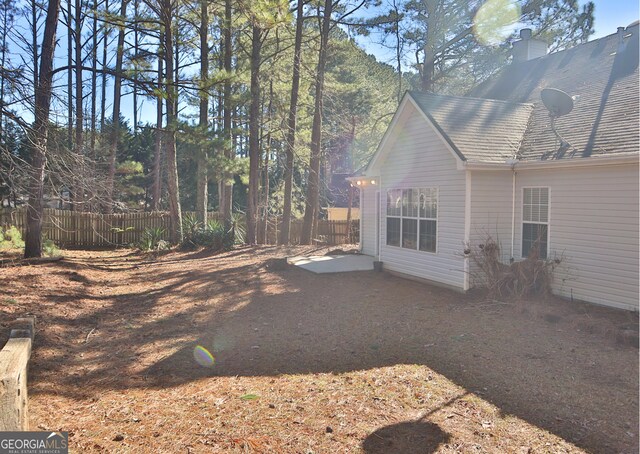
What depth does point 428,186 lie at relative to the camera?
9.89 m

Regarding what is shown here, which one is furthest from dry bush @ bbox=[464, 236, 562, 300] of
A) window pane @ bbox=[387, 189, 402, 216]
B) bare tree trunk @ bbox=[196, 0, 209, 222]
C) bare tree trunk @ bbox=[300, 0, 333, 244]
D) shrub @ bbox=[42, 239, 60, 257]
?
shrub @ bbox=[42, 239, 60, 257]

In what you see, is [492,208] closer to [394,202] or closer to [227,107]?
[394,202]

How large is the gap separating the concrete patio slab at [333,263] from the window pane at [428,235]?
6.71 ft

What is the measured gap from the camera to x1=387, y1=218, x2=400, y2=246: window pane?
11.1 m

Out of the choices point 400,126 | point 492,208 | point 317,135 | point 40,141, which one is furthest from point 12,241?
point 492,208

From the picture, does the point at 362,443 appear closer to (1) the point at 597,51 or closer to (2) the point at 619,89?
(2) the point at 619,89

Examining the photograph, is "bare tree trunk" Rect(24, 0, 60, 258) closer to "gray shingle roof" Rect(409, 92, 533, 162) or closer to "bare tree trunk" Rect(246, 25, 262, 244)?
"bare tree trunk" Rect(246, 25, 262, 244)

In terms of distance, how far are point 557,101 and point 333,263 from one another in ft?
21.7

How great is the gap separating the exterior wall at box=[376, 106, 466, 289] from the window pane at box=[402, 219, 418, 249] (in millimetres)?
160

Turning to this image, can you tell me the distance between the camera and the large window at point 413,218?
986 cm

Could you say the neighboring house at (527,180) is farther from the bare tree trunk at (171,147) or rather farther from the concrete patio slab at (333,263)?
the bare tree trunk at (171,147)

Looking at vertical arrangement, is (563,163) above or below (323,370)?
above

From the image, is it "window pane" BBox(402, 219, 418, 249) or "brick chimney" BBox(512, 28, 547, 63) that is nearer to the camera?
"window pane" BBox(402, 219, 418, 249)

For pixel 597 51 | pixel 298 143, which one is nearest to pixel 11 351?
Result: pixel 597 51
